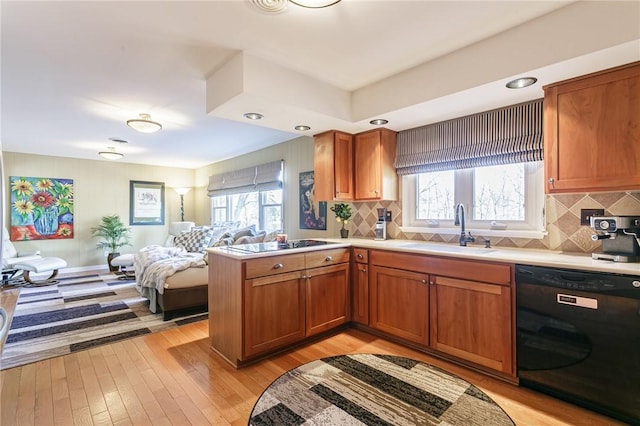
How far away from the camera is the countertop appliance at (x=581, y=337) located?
171 centimetres

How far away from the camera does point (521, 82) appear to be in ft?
7.02

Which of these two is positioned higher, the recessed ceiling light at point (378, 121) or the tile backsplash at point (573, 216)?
the recessed ceiling light at point (378, 121)

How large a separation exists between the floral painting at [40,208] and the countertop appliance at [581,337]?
7.64 meters

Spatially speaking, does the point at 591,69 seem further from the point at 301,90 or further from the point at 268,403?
the point at 268,403

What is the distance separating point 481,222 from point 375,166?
1183 millimetres

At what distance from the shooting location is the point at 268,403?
1500mm

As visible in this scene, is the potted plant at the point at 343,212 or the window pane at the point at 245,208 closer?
the potted plant at the point at 343,212

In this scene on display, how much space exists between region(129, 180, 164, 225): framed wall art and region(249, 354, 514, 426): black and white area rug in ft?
21.7

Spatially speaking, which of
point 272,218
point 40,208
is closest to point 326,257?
point 272,218

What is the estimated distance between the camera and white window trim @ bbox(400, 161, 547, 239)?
254 cm

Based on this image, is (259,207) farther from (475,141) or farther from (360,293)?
(475,141)

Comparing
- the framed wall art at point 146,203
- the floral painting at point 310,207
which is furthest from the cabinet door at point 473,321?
the framed wall art at point 146,203

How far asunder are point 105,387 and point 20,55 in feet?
8.36

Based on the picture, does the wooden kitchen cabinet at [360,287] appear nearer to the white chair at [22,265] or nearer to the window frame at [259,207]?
the window frame at [259,207]
